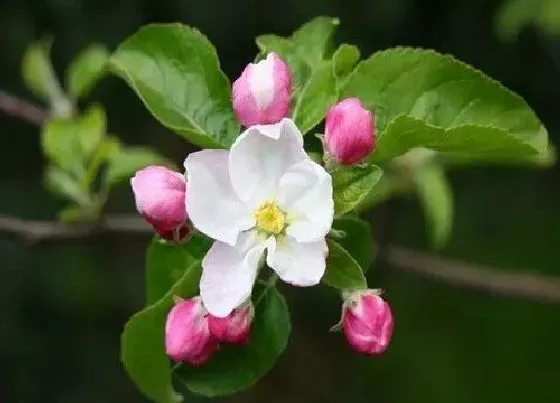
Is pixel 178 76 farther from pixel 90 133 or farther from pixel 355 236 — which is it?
pixel 90 133

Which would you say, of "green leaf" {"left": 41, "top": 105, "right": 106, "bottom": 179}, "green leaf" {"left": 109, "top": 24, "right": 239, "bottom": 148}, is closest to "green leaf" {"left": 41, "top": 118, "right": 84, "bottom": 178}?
"green leaf" {"left": 41, "top": 105, "right": 106, "bottom": 179}

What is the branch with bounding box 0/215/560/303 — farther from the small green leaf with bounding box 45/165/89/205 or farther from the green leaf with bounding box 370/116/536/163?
the green leaf with bounding box 370/116/536/163

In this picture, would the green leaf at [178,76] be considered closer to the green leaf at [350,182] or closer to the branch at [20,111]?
the green leaf at [350,182]

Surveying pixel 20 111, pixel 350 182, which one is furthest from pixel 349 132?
pixel 20 111

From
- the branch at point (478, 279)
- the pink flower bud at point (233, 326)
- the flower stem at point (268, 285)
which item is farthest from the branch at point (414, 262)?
the pink flower bud at point (233, 326)

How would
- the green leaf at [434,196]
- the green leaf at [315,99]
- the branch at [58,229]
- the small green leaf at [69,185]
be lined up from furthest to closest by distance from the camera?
1. the green leaf at [434,196]
2. the small green leaf at [69,185]
3. the branch at [58,229]
4. the green leaf at [315,99]

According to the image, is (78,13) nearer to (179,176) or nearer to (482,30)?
(482,30)

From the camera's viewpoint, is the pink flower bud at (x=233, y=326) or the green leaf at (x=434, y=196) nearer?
the pink flower bud at (x=233, y=326)

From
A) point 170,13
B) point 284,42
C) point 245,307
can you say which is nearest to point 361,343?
point 245,307
